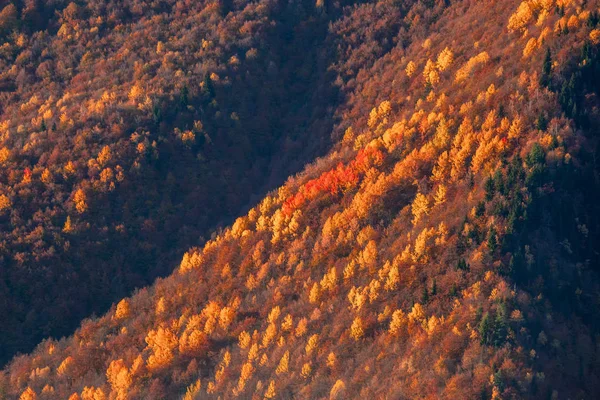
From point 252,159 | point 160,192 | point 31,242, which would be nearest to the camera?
point 31,242

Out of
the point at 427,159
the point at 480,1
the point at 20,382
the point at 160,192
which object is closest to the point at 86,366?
the point at 20,382

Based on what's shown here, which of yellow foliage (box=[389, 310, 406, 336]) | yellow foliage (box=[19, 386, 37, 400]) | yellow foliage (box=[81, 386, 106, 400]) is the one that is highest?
yellow foliage (box=[19, 386, 37, 400])

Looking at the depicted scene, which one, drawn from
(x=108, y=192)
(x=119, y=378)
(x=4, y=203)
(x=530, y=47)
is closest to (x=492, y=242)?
(x=530, y=47)

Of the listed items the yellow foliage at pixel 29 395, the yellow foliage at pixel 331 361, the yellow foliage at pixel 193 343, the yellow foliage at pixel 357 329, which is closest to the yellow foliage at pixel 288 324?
the yellow foliage at pixel 357 329

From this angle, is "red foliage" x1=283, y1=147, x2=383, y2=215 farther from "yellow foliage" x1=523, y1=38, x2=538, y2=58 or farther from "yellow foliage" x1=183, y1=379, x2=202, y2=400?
"yellow foliage" x1=183, y1=379, x2=202, y2=400

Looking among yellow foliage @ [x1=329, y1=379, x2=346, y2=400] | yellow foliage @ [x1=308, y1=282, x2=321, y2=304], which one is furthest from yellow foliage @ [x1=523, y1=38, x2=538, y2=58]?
yellow foliage @ [x1=329, y1=379, x2=346, y2=400]

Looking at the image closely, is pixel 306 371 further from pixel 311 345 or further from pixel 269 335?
pixel 269 335

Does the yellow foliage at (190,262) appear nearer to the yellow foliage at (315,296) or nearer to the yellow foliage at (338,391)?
the yellow foliage at (315,296)

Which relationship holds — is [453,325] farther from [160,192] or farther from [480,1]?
[480,1]
